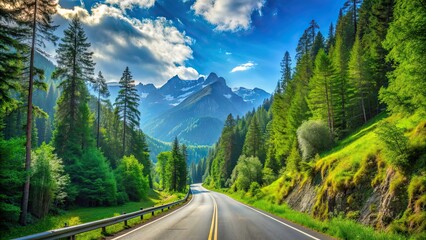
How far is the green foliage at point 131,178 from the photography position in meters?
43.5

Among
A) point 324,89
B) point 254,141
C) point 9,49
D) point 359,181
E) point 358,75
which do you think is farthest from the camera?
point 254,141

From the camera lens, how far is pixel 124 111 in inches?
1914

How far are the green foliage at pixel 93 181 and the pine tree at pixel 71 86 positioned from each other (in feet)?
4.53

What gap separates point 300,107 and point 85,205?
37277 millimetres

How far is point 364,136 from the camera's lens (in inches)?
1117

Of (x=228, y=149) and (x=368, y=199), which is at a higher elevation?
(x=228, y=149)

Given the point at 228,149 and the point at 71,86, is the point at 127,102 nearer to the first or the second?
the point at 71,86

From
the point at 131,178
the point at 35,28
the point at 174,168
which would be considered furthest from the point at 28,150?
the point at 174,168

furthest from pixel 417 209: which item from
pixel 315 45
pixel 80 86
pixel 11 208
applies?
pixel 315 45

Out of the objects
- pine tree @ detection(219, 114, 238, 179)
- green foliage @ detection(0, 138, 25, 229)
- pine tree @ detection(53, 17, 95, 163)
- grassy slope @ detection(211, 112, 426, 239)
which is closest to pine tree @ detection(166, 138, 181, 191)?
pine tree @ detection(219, 114, 238, 179)

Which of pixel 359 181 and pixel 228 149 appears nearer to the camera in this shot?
pixel 359 181

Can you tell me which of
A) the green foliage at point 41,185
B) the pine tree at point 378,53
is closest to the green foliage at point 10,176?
the green foliage at point 41,185

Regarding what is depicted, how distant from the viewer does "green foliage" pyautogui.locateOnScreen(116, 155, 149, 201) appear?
43500mm

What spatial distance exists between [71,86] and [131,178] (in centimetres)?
1843
